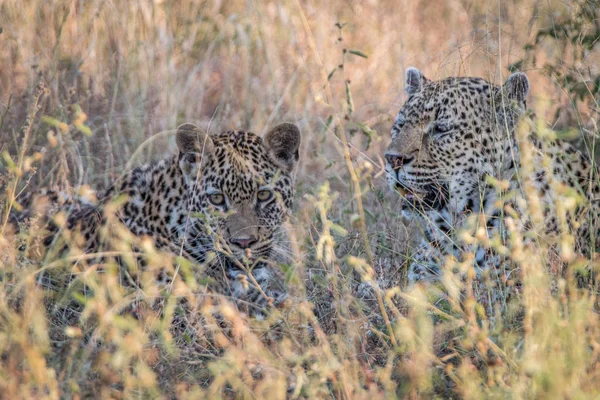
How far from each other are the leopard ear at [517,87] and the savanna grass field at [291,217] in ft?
0.94

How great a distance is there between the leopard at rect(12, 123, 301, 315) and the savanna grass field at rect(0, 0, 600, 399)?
24cm

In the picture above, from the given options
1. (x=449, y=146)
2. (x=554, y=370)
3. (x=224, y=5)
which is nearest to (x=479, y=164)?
(x=449, y=146)

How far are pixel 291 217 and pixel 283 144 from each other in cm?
56

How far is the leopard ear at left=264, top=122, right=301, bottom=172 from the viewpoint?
6861 millimetres

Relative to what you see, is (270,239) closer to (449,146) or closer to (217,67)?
(449,146)

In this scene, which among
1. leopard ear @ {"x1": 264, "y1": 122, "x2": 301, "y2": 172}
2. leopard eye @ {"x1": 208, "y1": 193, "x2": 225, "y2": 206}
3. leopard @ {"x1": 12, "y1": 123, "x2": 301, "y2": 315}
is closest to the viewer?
leopard @ {"x1": 12, "y1": 123, "x2": 301, "y2": 315}

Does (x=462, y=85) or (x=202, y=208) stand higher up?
(x=462, y=85)

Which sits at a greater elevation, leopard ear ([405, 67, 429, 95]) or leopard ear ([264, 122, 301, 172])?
leopard ear ([405, 67, 429, 95])

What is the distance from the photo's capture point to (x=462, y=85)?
6.64 metres

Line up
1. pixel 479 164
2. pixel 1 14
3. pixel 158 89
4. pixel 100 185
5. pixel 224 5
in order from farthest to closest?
pixel 224 5 < pixel 158 89 < pixel 1 14 < pixel 100 185 < pixel 479 164

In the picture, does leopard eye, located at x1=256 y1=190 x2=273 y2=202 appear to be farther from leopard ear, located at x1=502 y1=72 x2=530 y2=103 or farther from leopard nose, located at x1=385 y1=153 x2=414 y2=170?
leopard ear, located at x1=502 y1=72 x2=530 y2=103

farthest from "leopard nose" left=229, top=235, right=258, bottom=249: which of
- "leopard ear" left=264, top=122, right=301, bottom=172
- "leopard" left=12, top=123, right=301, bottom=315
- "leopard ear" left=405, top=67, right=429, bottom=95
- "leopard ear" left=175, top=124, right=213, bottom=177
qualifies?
"leopard ear" left=405, top=67, right=429, bottom=95

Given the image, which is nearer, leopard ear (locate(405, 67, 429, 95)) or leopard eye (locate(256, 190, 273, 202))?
leopard eye (locate(256, 190, 273, 202))

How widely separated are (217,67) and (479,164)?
19.0ft
